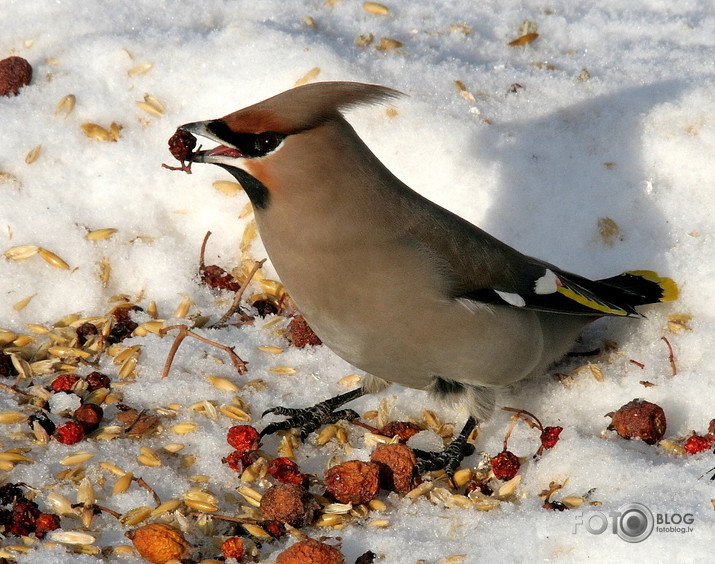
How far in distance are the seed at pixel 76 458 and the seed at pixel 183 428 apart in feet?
0.93

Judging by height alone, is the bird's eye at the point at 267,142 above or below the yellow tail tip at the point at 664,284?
above

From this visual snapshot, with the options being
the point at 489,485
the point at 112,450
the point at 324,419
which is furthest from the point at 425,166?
the point at 112,450

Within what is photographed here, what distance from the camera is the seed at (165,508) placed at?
2879mm

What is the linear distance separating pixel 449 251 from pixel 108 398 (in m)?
1.28

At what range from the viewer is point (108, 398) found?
11.1 ft

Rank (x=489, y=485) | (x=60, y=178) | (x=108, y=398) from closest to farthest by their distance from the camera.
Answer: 1. (x=489, y=485)
2. (x=108, y=398)
3. (x=60, y=178)

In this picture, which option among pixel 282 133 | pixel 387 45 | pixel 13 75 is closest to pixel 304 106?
pixel 282 133

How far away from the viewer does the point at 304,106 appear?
288 cm

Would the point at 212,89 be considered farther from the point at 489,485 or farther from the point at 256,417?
the point at 489,485

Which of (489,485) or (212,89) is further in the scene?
(212,89)

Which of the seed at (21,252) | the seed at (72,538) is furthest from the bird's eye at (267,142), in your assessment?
the seed at (21,252)

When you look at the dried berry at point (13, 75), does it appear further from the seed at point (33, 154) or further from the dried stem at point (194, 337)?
the dried stem at point (194, 337)

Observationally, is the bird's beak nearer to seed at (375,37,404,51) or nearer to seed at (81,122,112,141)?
seed at (81,122,112,141)

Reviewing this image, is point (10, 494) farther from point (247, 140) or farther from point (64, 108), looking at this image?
point (64, 108)
